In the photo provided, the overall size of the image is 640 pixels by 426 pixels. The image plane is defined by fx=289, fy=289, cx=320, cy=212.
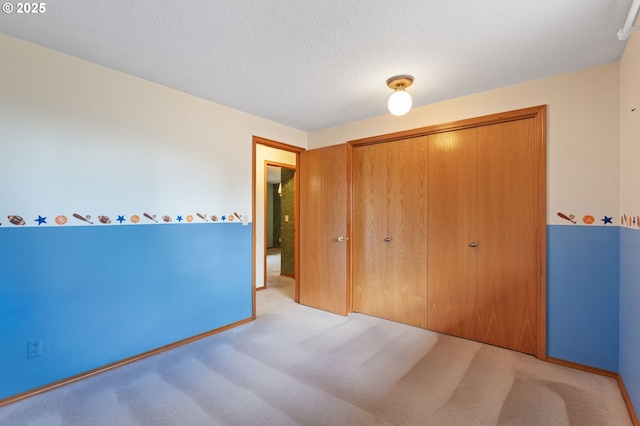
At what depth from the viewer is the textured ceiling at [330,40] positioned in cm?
160

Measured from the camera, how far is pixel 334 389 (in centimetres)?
198

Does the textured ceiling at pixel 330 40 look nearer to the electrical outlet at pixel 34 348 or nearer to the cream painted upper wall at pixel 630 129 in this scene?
the cream painted upper wall at pixel 630 129

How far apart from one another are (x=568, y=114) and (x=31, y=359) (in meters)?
4.28

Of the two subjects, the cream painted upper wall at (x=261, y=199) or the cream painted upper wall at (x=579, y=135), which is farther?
the cream painted upper wall at (x=261, y=199)

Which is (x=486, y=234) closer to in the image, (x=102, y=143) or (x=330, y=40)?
(x=330, y=40)

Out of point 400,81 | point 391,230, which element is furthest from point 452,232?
point 400,81

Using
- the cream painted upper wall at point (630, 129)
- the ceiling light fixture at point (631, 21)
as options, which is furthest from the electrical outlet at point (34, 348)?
the ceiling light fixture at point (631, 21)

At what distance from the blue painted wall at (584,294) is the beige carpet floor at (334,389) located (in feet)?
0.55

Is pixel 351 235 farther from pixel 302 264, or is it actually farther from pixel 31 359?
pixel 31 359

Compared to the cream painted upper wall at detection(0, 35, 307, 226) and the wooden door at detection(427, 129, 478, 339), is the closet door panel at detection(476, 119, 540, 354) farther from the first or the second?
the cream painted upper wall at detection(0, 35, 307, 226)

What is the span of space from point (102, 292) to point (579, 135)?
12.7 ft

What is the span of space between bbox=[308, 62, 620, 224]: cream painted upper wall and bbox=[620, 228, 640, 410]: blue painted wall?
314 millimetres

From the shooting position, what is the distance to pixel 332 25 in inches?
68.4

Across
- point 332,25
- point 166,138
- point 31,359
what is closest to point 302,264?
point 166,138
